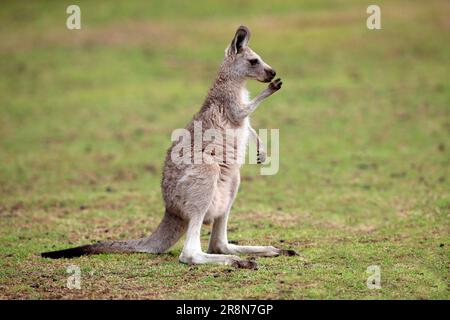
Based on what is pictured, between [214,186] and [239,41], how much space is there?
1.80 meters

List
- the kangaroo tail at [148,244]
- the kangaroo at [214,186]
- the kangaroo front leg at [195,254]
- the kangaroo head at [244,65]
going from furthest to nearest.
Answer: the kangaroo head at [244,65] → the kangaroo tail at [148,244] → the kangaroo at [214,186] → the kangaroo front leg at [195,254]

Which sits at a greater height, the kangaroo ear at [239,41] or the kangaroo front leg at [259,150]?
the kangaroo ear at [239,41]

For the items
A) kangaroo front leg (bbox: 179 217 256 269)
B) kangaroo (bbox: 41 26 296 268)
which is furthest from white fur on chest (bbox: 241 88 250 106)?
kangaroo front leg (bbox: 179 217 256 269)

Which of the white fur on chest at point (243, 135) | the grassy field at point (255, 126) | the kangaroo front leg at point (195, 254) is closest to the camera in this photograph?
the grassy field at point (255, 126)

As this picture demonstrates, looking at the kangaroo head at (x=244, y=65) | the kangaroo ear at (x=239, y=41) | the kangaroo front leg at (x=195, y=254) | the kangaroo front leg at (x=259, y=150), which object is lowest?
the kangaroo front leg at (x=195, y=254)

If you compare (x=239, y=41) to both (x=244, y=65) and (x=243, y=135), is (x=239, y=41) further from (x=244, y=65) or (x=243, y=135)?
(x=243, y=135)

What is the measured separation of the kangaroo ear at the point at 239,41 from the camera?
8.19m

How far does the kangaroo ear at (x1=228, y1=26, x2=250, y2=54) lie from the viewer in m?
8.19

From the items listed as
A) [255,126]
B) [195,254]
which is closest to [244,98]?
[195,254]

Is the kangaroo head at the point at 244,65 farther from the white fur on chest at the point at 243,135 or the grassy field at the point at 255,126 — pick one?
the grassy field at the point at 255,126

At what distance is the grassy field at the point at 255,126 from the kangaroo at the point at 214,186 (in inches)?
7.6

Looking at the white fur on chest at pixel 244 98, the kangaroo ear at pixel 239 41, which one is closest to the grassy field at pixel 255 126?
the white fur on chest at pixel 244 98
